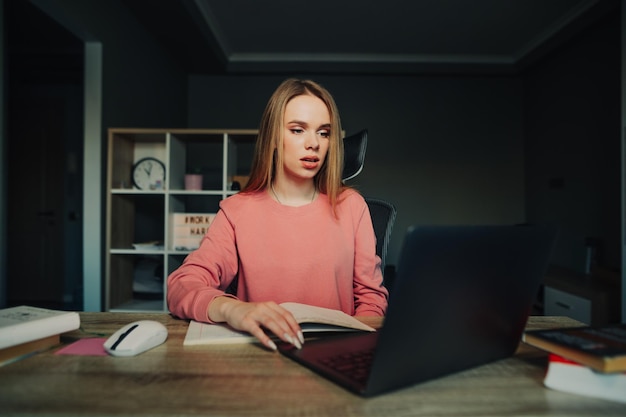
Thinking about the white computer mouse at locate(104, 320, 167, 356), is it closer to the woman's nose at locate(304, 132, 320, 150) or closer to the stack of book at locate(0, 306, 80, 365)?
the stack of book at locate(0, 306, 80, 365)

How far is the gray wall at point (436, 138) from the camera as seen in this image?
17.1ft

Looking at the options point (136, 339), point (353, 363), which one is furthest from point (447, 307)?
point (136, 339)

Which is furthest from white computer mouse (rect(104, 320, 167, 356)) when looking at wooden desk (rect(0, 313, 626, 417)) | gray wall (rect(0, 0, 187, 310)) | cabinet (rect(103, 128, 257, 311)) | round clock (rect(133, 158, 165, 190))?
round clock (rect(133, 158, 165, 190))

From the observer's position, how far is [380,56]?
4844mm

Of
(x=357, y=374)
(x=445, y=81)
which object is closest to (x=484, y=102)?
(x=445, y=81)

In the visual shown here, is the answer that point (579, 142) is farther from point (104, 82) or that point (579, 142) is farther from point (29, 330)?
point (29, 330)

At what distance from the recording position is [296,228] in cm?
132

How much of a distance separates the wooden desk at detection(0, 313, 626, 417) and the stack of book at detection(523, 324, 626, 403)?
0.02 meters

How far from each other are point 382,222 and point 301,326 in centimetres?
93


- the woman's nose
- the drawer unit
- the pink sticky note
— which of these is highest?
the woman's nose

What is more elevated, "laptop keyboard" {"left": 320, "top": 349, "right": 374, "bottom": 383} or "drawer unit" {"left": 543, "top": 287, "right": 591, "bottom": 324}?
"laptop keyboard" {"left": 320, "top": 349, "right": 374, "bottom": 383}

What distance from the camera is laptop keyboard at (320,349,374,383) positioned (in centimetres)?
61

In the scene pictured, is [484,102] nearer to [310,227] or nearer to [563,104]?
[563,104]

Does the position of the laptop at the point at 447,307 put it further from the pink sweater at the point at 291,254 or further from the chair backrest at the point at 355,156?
the chair backrest at the point at 355,156
